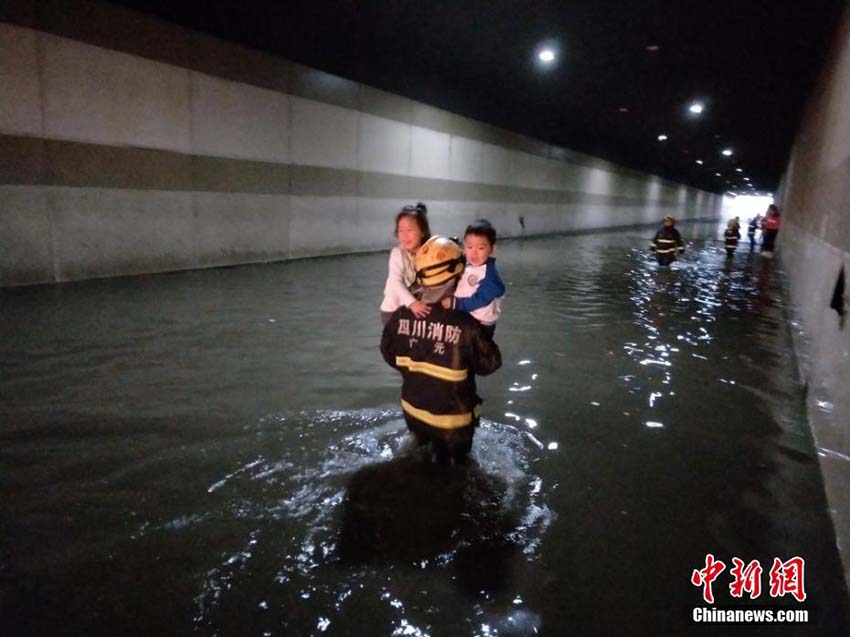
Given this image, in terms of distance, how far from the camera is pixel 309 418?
4.95 metres

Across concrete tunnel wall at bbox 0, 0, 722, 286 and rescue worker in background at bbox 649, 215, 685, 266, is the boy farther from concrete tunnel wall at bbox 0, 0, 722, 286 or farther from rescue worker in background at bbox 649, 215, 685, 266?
rescue worker in background at bbox 649, 215, 685, 266

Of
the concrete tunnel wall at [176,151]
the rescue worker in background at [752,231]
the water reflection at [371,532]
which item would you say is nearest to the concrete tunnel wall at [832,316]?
the water reflection at [371,532]

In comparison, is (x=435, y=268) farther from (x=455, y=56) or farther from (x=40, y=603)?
(x=455, y=56)

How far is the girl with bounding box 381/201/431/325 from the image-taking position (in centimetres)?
377

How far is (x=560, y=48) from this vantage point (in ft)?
47.3

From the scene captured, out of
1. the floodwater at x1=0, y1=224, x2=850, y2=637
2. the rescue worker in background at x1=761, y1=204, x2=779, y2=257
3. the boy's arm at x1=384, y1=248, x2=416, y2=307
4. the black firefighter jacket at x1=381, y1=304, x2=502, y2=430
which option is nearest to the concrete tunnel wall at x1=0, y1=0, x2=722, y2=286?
the floodwater at x1=0, y1=224, x2=850, y2=637

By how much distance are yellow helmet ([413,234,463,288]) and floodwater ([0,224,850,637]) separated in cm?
140

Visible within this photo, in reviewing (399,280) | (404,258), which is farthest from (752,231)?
(399,280)

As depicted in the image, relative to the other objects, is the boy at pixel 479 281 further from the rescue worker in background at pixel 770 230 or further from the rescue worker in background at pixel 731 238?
the rescue worker in background at pixel 770 230

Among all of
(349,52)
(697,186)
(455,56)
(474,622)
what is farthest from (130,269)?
(697,186)

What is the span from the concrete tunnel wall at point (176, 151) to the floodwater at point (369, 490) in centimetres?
323

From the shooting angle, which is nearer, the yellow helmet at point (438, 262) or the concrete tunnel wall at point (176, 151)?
the yellow helmet at point (438, 262)

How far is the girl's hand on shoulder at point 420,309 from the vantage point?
11.3ft

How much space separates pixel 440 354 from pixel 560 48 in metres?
13.3
